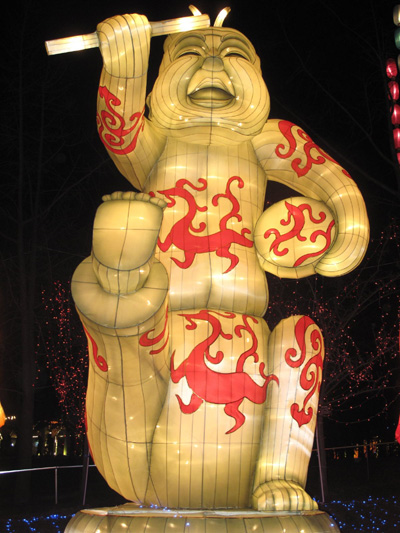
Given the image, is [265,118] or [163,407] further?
Result: [265,118]

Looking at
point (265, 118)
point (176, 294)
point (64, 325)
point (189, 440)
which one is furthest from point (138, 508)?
point (64, 325)

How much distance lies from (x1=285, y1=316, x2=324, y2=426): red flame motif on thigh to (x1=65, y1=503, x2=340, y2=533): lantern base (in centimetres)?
53

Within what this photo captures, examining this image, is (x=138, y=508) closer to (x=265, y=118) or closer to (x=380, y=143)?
(x=265, y=118)

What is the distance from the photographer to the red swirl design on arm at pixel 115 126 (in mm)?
3611

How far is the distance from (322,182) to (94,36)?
1604mm

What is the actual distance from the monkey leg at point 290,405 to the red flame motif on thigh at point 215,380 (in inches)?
4.6

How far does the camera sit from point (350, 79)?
10.6 meters

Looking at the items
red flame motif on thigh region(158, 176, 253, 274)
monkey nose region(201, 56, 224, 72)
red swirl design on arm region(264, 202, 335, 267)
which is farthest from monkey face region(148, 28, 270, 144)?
red swirl design on arm region(264, 202, 335, 267)

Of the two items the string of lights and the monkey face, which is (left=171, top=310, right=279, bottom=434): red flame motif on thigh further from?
the string of lights

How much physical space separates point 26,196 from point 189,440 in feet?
30.0

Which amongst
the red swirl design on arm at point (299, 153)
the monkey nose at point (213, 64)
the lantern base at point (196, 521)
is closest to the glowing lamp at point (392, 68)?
the red swirl design on arm at point (299, 153)

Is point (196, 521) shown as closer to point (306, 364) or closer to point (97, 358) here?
point (97, 358)

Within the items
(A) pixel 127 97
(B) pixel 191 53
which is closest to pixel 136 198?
(A) pixel 127 97

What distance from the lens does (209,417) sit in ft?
10.7
